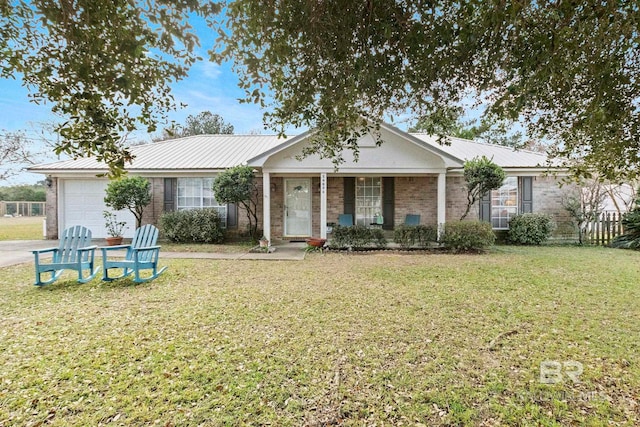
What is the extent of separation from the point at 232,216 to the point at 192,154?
3.85 meters

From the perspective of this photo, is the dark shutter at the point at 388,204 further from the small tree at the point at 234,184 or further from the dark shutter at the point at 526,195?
the small tree at the point at 234,184

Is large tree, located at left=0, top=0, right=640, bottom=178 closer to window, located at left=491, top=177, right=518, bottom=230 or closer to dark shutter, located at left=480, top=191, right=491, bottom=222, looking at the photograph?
dark shutter, located at left=480, top=191, right=491, bottom=222

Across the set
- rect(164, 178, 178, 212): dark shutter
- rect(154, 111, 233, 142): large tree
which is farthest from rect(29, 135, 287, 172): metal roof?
rect(154, 111, 233, 142): large tree

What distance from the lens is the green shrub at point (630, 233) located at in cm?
1132

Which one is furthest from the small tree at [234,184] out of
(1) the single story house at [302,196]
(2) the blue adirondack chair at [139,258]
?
(2) the blue adirondack chair at [139,258]

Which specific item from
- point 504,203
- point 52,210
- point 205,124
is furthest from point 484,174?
point 205,124

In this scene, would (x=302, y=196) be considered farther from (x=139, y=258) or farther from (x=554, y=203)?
(x=554, y=203)

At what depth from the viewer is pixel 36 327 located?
13.9 feet

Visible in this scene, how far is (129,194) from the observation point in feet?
37.8

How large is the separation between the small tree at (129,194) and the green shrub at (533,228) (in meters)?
14.5

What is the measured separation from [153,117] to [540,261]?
10.1 m

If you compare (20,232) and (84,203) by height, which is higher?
(84,203)

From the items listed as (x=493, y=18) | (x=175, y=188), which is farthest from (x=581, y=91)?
(x=175, y=188)

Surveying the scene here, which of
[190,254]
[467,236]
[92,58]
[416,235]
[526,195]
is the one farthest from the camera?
[526,195]
